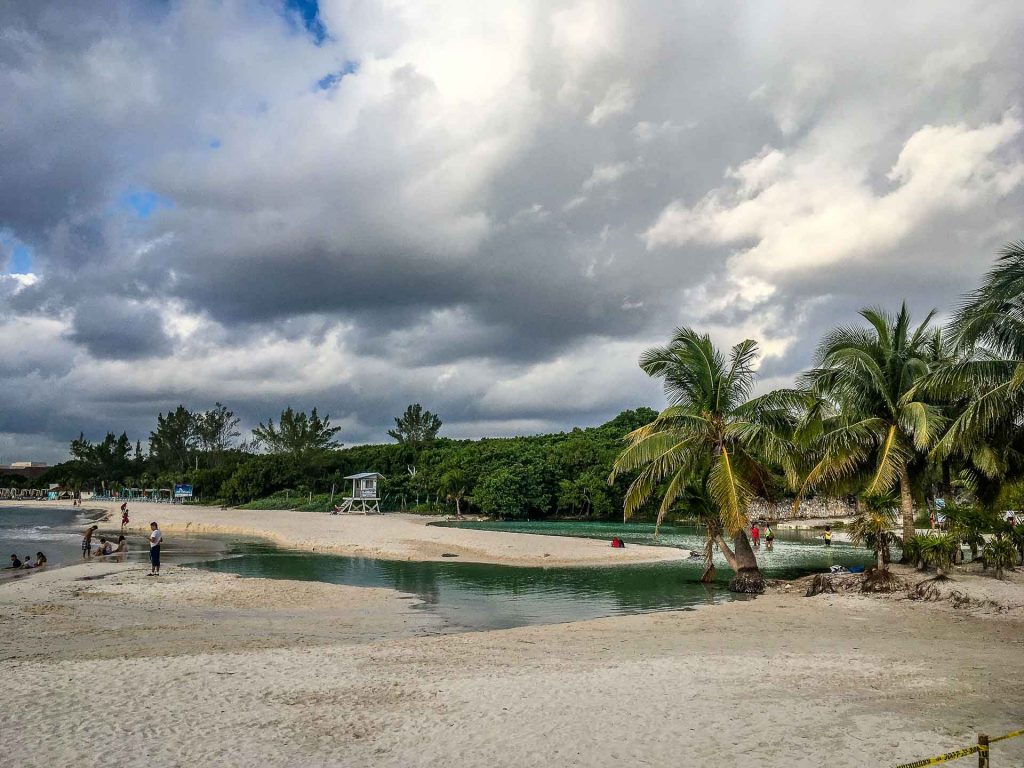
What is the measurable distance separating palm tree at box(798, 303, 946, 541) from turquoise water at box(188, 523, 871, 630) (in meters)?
6.04

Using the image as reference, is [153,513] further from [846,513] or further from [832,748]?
[832,748]

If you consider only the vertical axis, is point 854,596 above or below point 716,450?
below

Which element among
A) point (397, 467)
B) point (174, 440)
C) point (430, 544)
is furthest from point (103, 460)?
point (430, 544)

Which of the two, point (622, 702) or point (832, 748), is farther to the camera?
point (622, 702)

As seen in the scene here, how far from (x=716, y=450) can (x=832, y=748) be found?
16084 mm

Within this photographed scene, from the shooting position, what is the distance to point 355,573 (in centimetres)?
3209

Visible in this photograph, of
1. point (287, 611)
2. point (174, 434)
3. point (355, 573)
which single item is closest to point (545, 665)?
point (287, 611)

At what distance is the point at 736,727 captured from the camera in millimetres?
8688

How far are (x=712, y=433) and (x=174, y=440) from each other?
155 metres

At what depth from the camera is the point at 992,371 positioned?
18.4 meters

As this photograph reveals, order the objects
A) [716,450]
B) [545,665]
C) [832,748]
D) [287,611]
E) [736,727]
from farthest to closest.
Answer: [716,450] → [287,611] → [545,665] → [736,727] → [832,748]

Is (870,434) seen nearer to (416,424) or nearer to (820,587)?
(820,587)

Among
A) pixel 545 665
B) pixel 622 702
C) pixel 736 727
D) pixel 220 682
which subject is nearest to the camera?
pixel 736 727

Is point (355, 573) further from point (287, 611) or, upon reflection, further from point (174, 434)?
point (174, 434)
